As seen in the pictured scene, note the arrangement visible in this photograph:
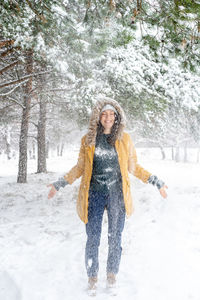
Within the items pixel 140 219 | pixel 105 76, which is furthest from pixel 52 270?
pixel 105 76

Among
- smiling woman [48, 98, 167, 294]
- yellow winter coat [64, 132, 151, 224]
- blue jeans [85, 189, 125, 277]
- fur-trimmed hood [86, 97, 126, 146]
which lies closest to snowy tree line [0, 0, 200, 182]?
fur-trimmed hood [86, 97, 126, 146]

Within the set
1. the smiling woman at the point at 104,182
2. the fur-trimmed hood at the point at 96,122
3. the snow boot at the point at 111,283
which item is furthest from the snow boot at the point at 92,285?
the fur-trimmed hood at the point at 96,122

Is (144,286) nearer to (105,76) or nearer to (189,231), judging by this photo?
(189,231)

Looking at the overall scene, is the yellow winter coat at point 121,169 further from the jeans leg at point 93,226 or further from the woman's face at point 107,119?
the woman's face at point 107,119

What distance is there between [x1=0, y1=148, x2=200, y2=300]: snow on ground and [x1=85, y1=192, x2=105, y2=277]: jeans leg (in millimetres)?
339

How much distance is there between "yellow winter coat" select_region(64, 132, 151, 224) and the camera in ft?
9.05

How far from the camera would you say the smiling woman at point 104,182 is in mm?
2762

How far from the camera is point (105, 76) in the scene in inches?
292

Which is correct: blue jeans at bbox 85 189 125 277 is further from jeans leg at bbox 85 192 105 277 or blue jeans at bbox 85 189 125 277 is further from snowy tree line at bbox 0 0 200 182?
snowy tree line at bbox 0 0 200 182

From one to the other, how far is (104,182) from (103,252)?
1660mm

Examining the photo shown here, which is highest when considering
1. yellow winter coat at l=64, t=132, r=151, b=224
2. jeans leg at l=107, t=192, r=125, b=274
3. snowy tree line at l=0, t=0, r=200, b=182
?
snowy tree line at l=0, t=0, r=200, b=182

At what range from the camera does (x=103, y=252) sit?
12.6 ft

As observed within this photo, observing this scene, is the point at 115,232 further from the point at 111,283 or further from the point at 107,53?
the point at 107,53

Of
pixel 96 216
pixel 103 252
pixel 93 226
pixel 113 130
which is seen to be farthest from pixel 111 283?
pixel 113 130
